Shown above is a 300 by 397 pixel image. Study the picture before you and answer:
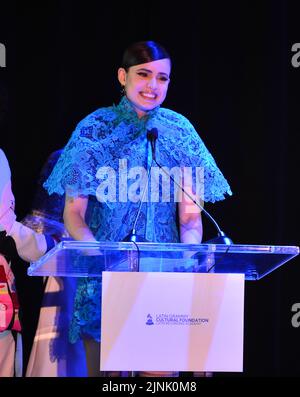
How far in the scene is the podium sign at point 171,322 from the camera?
85.9 inches

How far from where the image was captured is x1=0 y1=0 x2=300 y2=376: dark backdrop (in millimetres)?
3500

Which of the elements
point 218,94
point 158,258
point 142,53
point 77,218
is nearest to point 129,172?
point 77,218

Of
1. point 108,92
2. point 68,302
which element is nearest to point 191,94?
point 108,92

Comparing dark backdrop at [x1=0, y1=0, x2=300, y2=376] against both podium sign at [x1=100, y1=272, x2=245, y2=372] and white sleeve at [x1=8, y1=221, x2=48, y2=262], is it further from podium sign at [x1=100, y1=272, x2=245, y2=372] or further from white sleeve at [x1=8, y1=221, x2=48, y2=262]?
podium sign at [x1=100, y1=272, x2=245, y2=372]

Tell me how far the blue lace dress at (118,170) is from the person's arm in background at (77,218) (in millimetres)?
47

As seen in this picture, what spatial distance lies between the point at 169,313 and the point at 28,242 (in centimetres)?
140

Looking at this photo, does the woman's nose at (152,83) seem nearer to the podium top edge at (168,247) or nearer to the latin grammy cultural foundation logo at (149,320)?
the podium top edge at (168,247)

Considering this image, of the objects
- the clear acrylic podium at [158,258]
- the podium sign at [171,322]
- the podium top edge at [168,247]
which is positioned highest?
the podium top edge at [168,247]

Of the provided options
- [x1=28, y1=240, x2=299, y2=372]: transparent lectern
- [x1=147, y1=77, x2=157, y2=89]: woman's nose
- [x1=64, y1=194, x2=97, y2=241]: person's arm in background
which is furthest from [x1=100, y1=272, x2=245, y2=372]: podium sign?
[x1=147, y1=77, x2=157, y2=89]: woman's nose

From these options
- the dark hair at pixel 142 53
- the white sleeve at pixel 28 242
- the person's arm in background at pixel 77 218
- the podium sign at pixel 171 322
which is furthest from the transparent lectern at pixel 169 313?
the dark hair at pixel 142 53

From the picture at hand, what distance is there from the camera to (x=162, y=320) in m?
2.21

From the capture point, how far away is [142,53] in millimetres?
3305
